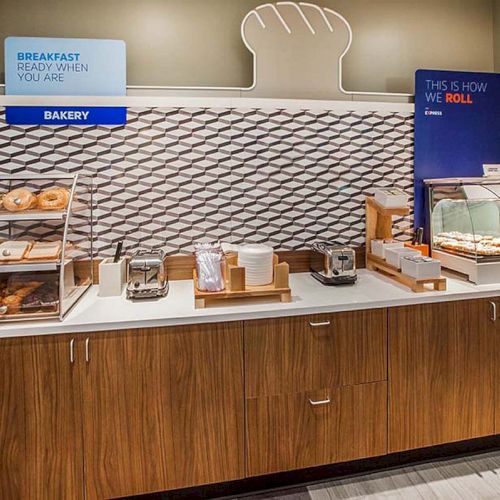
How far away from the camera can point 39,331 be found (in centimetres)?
191

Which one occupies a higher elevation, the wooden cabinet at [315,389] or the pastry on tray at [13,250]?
the pastry on tray at [13,250]

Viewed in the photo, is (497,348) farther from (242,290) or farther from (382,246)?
(242,290)

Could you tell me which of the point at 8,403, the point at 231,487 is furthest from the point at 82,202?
the point at 231,487

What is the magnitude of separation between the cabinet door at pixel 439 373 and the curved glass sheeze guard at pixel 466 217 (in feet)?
1.21

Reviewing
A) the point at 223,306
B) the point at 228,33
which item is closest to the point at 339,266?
the point at 223,306

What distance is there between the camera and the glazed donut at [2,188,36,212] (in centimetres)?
207

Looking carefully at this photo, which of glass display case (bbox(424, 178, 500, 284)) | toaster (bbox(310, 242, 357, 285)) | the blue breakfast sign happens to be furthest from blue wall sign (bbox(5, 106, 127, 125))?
glass display case (bbox(424, 178, 500, 284))

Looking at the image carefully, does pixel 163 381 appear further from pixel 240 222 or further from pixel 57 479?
pixel 240 222

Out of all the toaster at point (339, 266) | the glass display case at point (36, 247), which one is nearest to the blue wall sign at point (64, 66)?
the glass display case at point (36, 247)

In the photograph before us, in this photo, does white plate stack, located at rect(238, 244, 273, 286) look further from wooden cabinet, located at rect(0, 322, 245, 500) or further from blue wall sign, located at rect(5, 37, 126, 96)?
blue wall sign, located at rect(5, 37, 126, 96)

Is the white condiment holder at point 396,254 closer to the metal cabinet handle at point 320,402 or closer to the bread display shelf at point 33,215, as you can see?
the metal cabinet handle at point 320,402

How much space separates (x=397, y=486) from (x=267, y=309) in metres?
1.20

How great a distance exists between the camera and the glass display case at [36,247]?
1.98 m

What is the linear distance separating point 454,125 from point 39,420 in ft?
9.91
